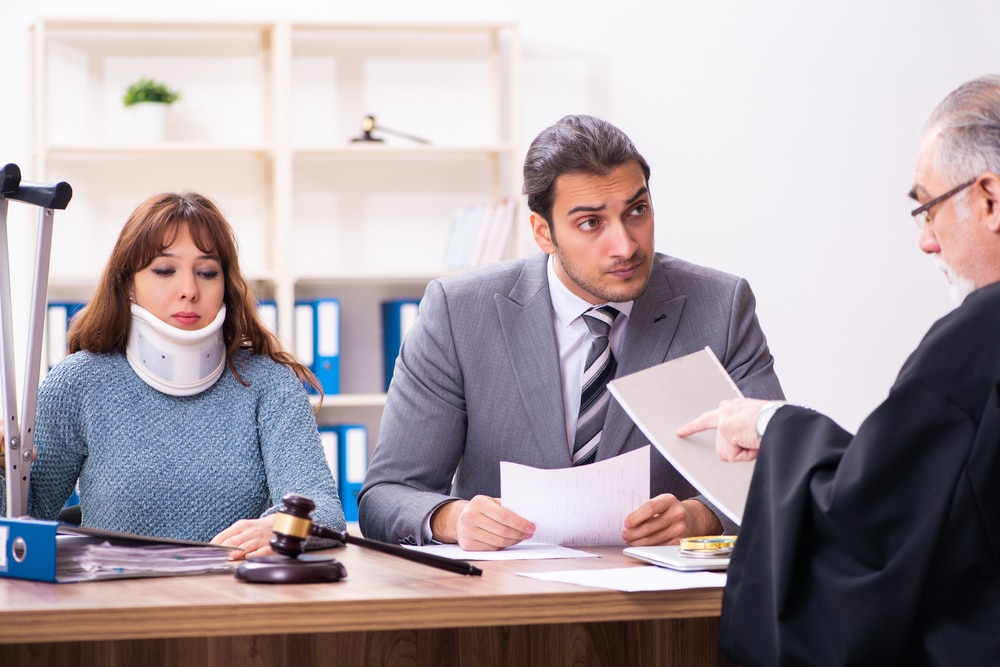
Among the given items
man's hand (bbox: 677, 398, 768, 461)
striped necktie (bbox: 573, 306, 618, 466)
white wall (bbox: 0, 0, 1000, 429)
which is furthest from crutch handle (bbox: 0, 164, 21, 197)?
white wall (bbox: 0, 0, 1000, 429)

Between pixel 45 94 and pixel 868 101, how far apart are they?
9.90 feet

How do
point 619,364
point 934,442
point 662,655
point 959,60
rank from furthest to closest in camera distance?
point 959,60, point 619,364, point 662,655, point 934,442

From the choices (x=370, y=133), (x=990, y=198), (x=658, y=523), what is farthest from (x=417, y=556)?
(x=370, y=133)

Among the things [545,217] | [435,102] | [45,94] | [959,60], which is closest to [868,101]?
[959,60]

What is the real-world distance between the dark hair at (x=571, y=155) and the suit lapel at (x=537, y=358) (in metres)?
0.15

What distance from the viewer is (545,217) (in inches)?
88.0

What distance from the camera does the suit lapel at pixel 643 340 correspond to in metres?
2.09

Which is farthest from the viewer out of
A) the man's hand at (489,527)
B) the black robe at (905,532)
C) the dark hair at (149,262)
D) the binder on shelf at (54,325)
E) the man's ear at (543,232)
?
the binder on shelf at (54,325)

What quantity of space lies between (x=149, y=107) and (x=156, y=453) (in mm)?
2216

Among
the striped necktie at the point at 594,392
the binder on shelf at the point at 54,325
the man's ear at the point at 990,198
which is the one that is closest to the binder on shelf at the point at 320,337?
the binder on shelf at the point at 54,325

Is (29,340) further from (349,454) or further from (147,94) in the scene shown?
(147,94)

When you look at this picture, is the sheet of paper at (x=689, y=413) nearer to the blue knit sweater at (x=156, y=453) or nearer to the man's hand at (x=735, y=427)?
the man's hand at (x=735, y=427)

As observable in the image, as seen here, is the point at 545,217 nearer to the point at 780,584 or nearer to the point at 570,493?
the point at 570,493

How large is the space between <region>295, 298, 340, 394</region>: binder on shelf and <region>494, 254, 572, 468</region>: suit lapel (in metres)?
1.67
